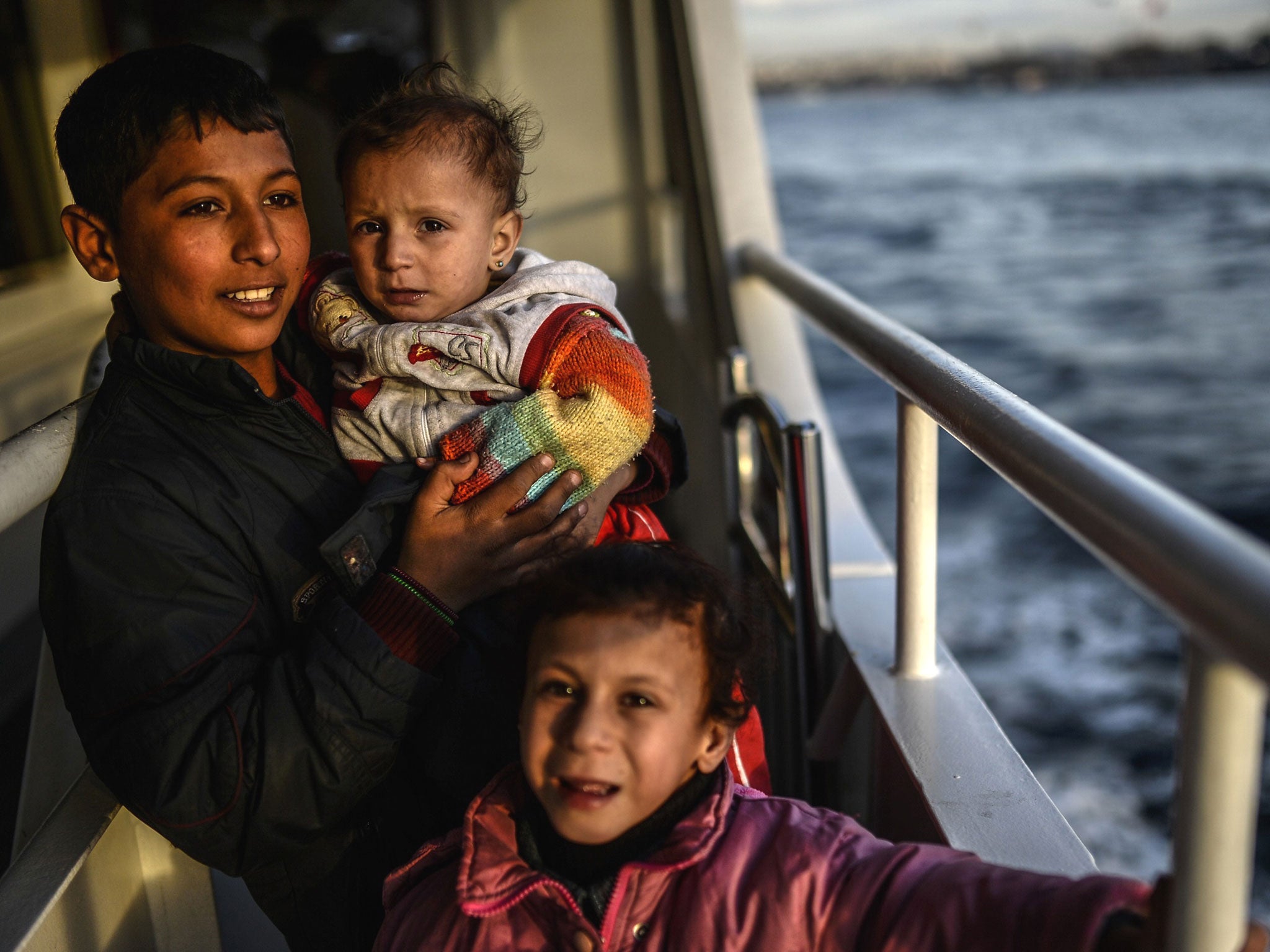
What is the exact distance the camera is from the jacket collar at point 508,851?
41.2 inches

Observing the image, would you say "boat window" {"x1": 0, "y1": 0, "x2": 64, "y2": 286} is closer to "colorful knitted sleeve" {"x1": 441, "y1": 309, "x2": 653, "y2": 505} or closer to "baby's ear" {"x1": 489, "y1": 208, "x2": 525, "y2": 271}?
"baby's ear" {"x1": 489, "y1": 208, "x2": 525, "y2": 271}

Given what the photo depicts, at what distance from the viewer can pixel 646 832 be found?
43.5 inches

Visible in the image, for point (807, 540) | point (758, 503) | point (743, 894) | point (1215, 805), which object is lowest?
point (758, 503)

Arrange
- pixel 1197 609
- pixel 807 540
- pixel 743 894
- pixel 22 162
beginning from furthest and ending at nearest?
pixel 22 162 → pixel 807 540 → pixel 743 894 → pixel 1197 609

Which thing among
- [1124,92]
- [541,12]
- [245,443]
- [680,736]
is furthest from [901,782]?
[1124,92]

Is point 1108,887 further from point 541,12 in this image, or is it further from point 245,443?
point 541,12

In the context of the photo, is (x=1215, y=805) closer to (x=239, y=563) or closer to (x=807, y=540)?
(x=239, y=563)

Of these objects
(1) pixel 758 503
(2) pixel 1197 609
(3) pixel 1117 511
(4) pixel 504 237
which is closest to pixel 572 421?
(4) pixel 504 237

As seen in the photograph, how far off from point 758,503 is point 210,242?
91.1 inches

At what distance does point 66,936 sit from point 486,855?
44 cm

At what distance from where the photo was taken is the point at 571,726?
1.07m

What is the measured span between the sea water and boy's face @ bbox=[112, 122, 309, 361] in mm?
1914

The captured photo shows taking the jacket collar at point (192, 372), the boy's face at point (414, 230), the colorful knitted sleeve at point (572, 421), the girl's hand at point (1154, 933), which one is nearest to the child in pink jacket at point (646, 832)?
the girl's hand at point (1154, 933)

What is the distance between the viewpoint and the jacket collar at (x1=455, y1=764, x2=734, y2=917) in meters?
1.05
